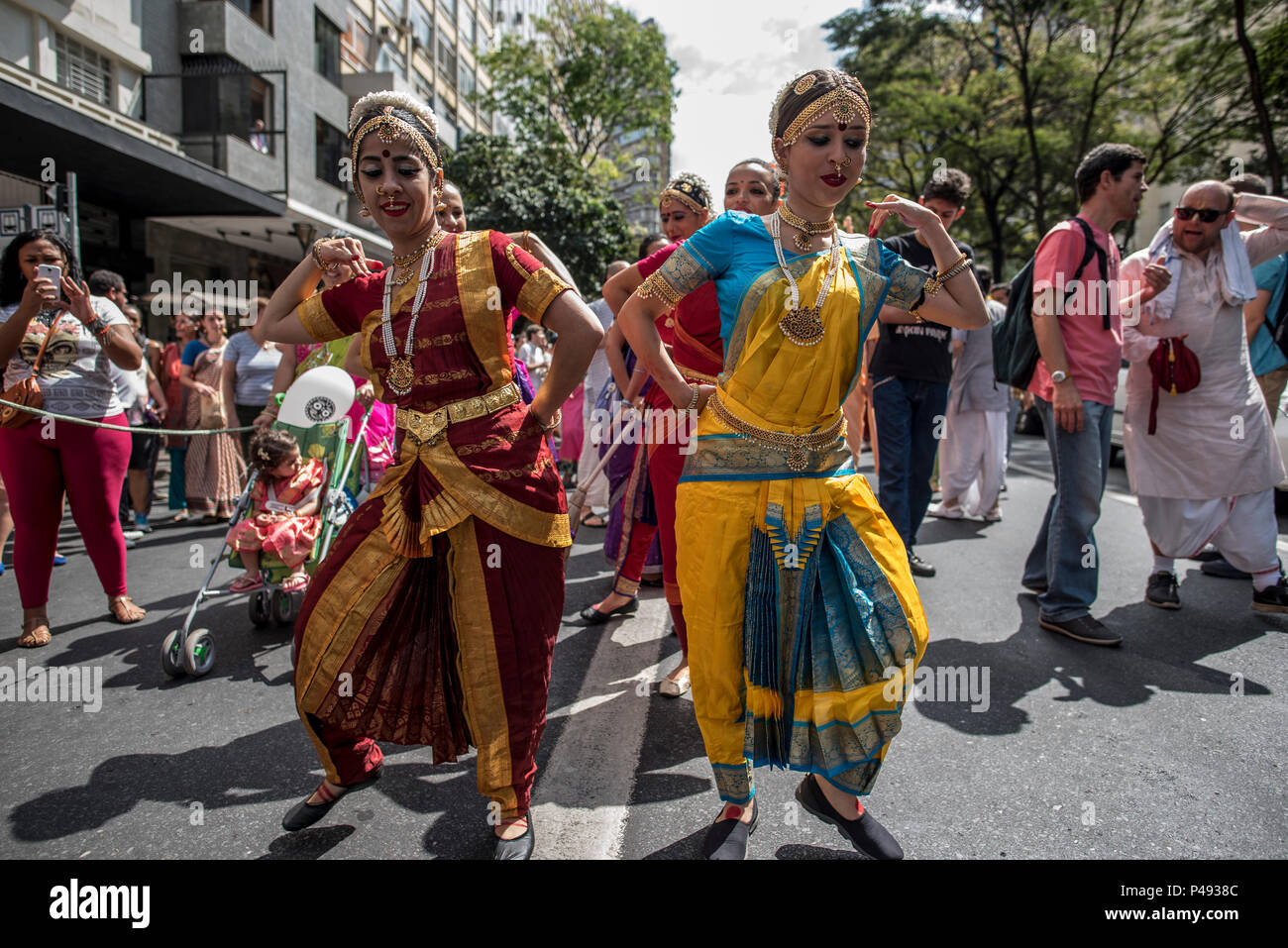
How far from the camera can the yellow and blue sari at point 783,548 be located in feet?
7.32

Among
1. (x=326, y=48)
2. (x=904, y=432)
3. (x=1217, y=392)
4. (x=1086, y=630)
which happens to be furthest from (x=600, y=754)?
(x=326, y=48)

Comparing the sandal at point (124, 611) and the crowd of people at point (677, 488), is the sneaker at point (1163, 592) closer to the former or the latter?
the crowd of people at point (677, 488)

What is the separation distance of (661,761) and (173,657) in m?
2.42

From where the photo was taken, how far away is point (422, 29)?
108 feet

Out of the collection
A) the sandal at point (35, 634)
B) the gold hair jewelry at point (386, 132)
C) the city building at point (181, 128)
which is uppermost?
the city building at point (181, 128)

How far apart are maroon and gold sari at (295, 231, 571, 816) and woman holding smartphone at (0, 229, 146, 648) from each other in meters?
2.81

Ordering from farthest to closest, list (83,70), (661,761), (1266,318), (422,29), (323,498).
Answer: (422,29), (83,70), (1266,318), (323,498), (661,761)

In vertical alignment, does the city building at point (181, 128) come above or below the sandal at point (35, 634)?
above

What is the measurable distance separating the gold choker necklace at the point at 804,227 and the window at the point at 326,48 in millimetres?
23639

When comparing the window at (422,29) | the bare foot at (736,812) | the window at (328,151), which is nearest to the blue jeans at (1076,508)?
the bare foot at (736,812)

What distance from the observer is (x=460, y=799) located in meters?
2.72

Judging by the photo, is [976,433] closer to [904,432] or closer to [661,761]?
[904,432]

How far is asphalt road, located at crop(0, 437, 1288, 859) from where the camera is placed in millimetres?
2490

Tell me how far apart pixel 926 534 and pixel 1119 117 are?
826 inches
